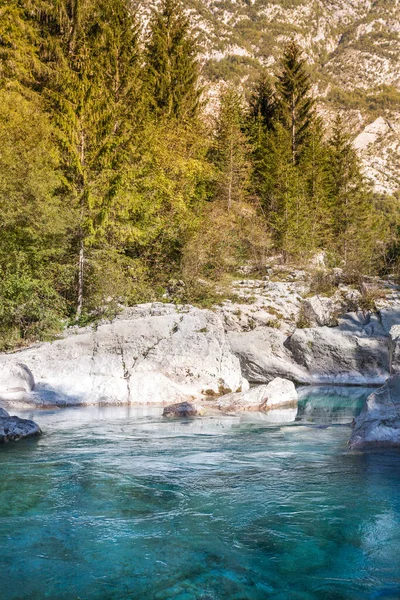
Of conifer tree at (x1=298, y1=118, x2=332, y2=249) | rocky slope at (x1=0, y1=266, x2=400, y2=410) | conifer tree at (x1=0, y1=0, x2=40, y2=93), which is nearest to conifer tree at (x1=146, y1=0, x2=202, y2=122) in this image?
conifer tree at (x1=298, y1=118, x2=332, y2=249)

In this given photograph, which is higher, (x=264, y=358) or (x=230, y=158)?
(x=230, y=158)

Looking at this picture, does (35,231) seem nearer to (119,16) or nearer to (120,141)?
(120,141)

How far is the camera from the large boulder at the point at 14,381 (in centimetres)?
1402

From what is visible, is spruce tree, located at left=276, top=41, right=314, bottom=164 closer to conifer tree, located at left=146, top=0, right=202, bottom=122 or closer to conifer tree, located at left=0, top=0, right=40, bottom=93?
conifer tree, located at left=146, top=0, right=202, bottom=122

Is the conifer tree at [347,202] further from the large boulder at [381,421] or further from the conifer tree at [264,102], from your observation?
the large boulder at [381,421]

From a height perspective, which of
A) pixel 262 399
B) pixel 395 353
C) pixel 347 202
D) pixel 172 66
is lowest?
pixel 262 399

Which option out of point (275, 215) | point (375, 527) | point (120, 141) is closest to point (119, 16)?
point (120, 141)

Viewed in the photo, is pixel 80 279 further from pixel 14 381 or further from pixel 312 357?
pixel 312 357

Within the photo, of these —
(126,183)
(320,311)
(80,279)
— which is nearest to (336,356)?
(320,311)

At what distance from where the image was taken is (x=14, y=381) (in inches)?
561

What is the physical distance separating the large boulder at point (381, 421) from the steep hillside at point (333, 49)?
303 ft

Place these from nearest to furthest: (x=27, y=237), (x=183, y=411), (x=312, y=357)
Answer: (x=183, y=411) < (x=27, y=237) < (x=312, y=357)

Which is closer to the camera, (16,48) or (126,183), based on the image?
(126,183)

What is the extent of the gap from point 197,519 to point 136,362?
10.3 metres
